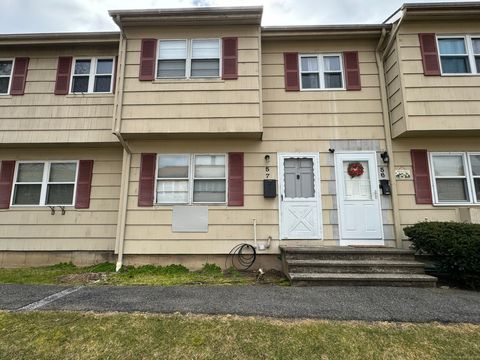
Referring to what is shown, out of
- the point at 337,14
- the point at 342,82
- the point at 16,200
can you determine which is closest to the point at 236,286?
the point at 342,82

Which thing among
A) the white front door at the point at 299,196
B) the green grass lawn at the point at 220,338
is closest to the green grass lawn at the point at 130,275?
the white front door at the point at 299,196

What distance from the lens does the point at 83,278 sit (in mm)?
5277

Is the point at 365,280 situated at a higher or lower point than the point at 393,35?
lower

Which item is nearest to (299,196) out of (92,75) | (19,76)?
(92,75)

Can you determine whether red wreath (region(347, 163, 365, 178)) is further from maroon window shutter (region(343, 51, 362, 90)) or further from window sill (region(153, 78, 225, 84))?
window sill (region(153, 78, 225, 84))

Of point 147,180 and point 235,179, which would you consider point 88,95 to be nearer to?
point 147,180

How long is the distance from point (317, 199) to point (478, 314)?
10.8 feet

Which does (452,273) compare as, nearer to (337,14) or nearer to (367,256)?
(367,256)

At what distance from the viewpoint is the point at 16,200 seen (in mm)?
6629

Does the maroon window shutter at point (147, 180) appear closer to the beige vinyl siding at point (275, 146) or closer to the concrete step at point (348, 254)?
the beige vinyl siding at point (275, 146)

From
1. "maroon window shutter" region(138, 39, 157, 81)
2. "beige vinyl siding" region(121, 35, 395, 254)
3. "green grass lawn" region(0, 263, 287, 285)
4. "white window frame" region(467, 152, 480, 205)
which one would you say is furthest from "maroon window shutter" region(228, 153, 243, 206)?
"white window frame" region(467, 152, 480, 205)

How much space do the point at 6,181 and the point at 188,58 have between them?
550 centimetres

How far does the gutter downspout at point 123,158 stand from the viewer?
6.03 meters

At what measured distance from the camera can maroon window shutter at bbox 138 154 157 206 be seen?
247 inches
